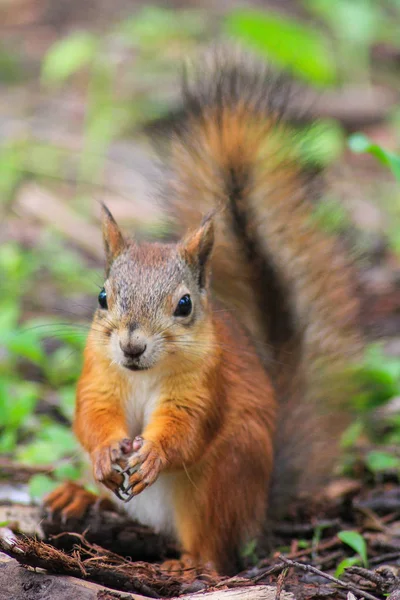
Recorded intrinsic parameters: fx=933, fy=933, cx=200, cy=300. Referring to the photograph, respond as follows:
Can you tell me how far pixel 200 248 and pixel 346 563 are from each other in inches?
39.8

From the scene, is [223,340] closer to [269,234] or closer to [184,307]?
[184,307]

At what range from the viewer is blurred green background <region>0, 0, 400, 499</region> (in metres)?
3.61

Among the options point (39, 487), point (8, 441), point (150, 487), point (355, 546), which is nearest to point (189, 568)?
point (150, 487)

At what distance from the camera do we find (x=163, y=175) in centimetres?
338

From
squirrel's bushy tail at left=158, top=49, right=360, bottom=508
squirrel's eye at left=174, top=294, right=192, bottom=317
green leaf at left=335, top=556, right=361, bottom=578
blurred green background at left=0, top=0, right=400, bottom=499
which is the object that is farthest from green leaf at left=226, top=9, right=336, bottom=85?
green leaf at left=335, top=556, right=361, bottom=578

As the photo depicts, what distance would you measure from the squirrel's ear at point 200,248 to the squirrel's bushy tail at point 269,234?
0.98 feet

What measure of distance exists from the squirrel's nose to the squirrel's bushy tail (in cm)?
82

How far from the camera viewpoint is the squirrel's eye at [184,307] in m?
2.65

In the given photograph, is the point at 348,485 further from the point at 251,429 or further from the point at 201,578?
the point at 201,578

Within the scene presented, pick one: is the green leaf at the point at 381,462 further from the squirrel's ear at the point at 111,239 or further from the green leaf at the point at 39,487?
the squirrel's ear at the point at 111,239

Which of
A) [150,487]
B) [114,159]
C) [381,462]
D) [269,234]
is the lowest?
[150,487]

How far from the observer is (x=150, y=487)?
2762 millimetres

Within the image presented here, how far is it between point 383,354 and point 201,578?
6.61 ft

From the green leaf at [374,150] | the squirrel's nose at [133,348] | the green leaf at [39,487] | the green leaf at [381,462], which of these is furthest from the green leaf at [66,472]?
the green leaf at [374,150]
